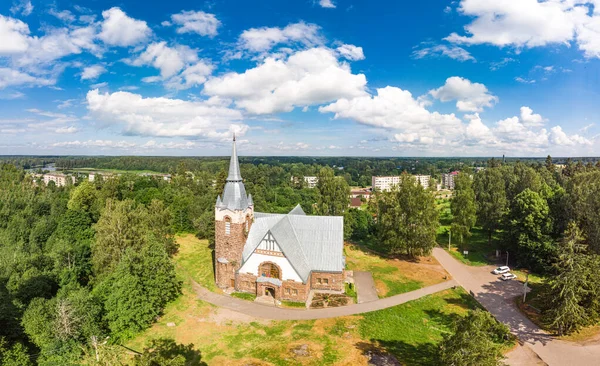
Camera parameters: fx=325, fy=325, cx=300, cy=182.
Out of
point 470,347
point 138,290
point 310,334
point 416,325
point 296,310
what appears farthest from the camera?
point 296,310

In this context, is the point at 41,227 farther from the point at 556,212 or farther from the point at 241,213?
the point at 556,212

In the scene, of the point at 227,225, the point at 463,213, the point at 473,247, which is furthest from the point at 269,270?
the point at 473,247

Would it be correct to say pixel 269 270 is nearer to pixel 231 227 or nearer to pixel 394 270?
pixel 231 227

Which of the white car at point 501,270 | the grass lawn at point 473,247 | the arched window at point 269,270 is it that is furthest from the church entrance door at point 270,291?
the grass lawn at point 473,247

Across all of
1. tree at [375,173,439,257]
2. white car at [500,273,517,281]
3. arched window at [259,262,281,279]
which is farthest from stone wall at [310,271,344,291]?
white car at [500,273,517,281]

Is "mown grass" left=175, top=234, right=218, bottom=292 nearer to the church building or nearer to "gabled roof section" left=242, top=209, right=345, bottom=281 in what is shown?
the church building
